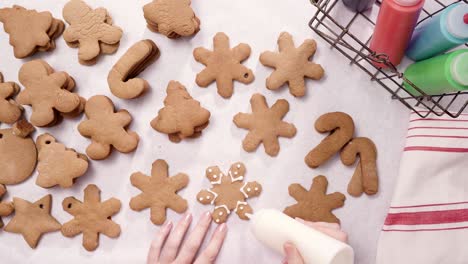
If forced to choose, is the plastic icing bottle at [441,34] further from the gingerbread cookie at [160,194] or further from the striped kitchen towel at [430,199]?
the gingerbread cookie at [160,194]

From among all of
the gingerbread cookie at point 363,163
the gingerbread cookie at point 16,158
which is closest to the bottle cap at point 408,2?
the gingerbread cookie at point 363,163

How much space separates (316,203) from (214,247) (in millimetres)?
201

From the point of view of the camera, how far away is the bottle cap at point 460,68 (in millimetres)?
662

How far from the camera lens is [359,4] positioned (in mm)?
846

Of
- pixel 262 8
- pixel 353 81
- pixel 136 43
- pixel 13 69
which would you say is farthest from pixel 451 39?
pixel 13 69

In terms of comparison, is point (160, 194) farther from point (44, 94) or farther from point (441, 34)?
point (441, 34)

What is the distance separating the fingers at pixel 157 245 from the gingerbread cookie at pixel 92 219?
0.08 meters

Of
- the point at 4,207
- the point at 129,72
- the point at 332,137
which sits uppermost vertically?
the point at 332,137

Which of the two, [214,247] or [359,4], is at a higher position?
[359,4]

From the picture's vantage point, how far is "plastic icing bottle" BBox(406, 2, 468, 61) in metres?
0.67

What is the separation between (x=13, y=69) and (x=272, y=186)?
1.87ft

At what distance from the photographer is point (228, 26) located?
3.00 feet

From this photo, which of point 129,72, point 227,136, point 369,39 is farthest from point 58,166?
point 369,39

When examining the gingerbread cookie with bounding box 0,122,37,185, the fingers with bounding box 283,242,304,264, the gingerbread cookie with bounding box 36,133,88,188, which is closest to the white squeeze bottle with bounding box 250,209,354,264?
the fingers with bounding box 283,242,304,264
